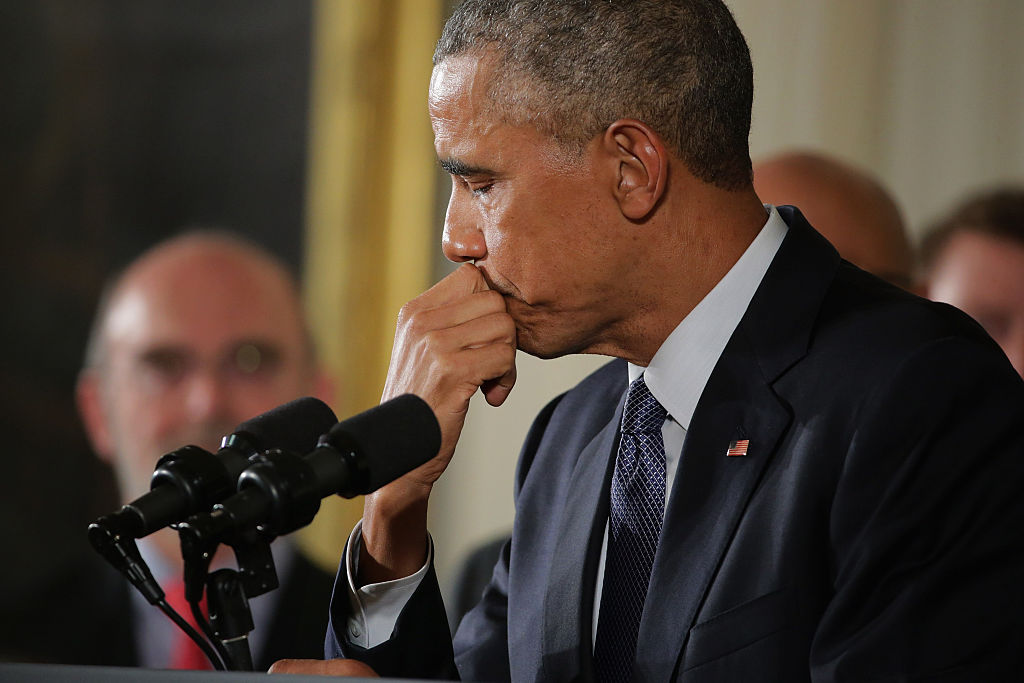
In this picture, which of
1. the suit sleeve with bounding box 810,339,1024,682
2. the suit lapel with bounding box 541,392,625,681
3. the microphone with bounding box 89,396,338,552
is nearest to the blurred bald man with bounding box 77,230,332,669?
the suit lapel with bounding box 541,392,625,681

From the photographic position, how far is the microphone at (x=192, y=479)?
3.53 ft

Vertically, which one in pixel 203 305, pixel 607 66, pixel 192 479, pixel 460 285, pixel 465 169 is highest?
pixel 607 66

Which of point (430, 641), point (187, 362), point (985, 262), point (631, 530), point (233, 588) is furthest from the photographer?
point (187, 362)

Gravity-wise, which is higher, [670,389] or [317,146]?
[317,146]

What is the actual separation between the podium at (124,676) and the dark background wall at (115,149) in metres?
2.44

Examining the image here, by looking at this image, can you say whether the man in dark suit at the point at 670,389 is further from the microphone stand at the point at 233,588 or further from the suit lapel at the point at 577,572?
the microphone stand at the point at 233,588

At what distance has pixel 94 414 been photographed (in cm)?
328

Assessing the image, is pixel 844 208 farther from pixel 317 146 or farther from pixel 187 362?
pixel 187 362

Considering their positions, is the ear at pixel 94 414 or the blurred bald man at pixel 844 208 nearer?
the blurred bald man at pixel 844 208

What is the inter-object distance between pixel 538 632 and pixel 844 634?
0.45 m

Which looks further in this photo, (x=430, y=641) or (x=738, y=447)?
(x=430, y=641)

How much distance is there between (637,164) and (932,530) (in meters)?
0.54

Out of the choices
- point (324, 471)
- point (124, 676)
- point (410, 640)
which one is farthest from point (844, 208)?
point (124, 676)

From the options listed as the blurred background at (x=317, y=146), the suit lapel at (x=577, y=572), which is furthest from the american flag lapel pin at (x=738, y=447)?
the blurred background at (x=317, y=146)
